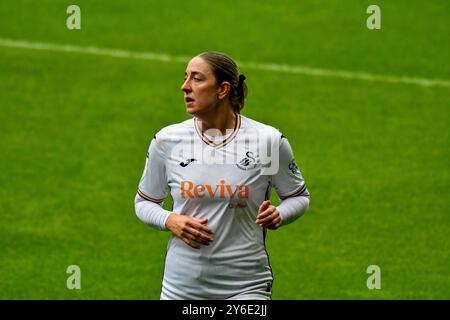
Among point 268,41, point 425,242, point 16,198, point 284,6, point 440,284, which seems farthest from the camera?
point 284,6

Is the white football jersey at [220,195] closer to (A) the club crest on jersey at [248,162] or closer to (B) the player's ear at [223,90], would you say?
(A) the club crest on jersey at [248,162]

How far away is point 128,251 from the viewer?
12828 mm

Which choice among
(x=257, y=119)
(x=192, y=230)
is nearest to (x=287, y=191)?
(x=192, y=230)

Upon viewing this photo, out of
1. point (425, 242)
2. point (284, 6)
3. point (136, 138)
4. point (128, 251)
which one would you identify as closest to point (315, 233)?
point (425, 242)

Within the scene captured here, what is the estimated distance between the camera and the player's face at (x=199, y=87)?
689cm

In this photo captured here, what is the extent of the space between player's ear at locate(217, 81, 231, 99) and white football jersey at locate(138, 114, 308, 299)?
0.72 feet

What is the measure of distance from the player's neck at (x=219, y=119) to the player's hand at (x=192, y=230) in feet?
2.05

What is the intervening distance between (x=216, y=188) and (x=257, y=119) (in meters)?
9.98
